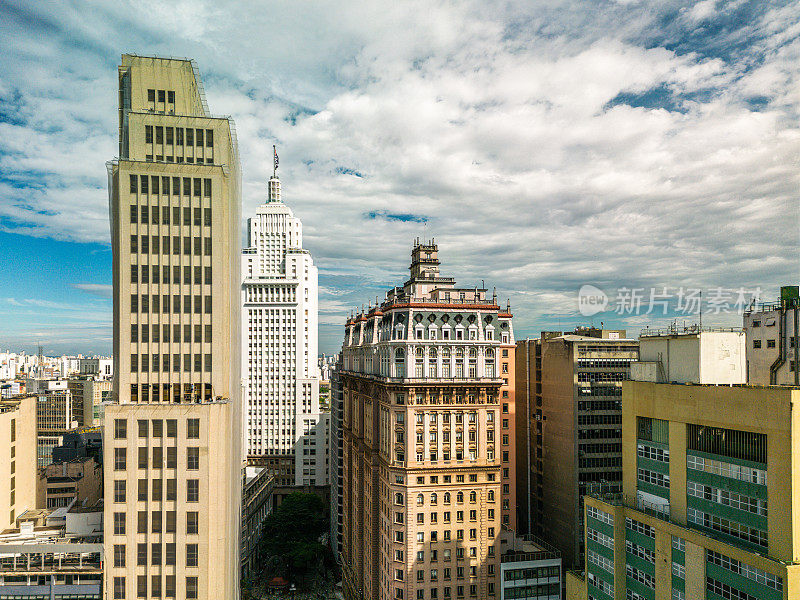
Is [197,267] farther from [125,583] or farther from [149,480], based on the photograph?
[125,583]

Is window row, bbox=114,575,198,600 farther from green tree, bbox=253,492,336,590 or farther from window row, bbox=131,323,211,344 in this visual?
green tree, bbox=253,492,336,590

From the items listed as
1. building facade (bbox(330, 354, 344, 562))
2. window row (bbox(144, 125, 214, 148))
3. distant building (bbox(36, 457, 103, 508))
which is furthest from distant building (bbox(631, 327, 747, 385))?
distant building (bbox(36, 457, 103, 508))

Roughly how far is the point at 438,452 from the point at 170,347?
4329cm

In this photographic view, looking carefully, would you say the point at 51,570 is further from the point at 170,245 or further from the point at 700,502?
the point at 700,502

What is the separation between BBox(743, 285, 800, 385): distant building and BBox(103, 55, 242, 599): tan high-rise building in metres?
70.2

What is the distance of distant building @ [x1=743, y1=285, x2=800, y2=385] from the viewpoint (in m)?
62.6

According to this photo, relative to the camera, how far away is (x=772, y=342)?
6850 centimetres

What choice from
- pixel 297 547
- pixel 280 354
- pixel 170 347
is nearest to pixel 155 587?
pixel 170 347

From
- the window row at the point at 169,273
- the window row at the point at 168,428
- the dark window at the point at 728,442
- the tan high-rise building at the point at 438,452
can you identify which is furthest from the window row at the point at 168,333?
the dark window at the point at 728,442

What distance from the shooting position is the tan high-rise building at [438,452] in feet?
268

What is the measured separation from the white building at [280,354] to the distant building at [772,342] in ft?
452

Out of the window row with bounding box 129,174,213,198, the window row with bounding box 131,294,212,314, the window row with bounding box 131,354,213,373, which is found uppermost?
the window row with bounding box 129,174,213,198

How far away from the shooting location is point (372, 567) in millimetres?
94875

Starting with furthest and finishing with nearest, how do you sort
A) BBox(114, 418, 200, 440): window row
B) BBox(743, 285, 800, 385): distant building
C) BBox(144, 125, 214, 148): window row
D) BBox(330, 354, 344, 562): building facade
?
BBox(330, 354, 344, 562): building facade < BBox(144, 125, 214, 148): window row < BBox(114, 418, 200, 440): window row < BBox(743, 285, 800, 385): distant building
